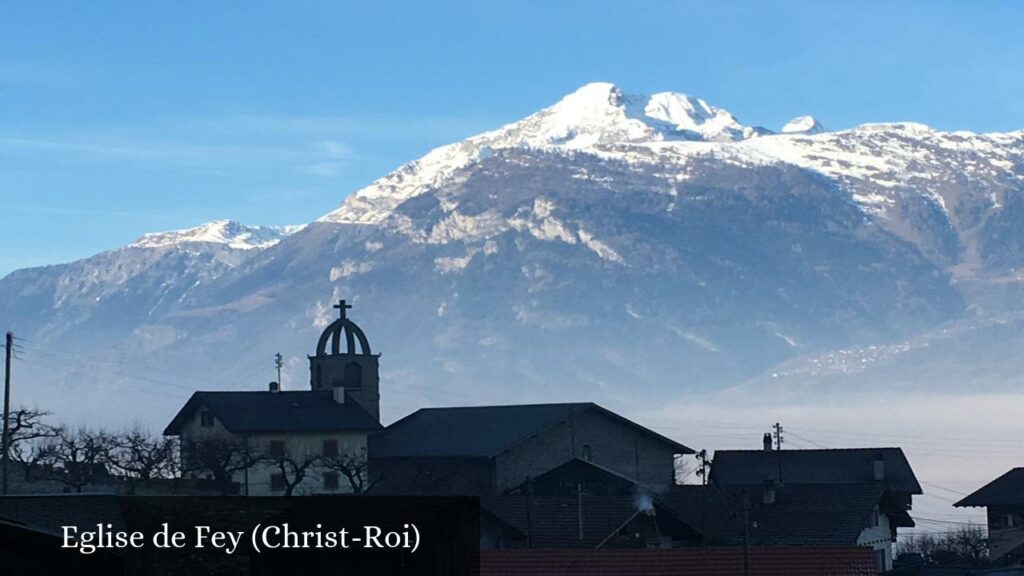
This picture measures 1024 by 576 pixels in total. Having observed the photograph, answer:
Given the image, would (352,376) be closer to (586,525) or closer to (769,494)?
(769,494)

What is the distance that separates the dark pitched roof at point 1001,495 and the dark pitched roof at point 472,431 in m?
14.9

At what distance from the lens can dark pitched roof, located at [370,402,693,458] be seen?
95.6 metres

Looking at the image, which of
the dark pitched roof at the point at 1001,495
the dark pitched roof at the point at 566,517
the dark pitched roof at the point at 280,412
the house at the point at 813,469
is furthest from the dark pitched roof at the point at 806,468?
the dark pitched roof at the point at 566,517

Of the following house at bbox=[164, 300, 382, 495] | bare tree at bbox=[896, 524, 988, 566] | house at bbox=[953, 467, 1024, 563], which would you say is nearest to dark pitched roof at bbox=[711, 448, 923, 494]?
bare tree at bbox=[896, 524, 988, 566]

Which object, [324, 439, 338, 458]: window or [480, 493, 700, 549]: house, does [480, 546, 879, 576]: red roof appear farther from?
[324, 439, 338, 458]: window

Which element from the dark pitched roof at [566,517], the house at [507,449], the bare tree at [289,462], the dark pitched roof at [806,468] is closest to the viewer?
the dark pitched roof at [566,517]

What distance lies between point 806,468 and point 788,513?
3351cm

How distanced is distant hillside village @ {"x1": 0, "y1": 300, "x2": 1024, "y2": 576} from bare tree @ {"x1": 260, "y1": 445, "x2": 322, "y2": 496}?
11 centimetres

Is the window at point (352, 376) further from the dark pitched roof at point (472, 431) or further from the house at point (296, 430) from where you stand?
the dark pitched roof at point (472, 431)

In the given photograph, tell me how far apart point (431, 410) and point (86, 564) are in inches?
3282

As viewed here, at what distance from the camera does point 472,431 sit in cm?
9931

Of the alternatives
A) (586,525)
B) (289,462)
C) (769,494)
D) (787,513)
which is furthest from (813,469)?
(586,525)

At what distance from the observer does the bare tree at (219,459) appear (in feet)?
287

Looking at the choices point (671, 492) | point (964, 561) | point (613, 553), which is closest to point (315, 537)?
point (613, 553)
